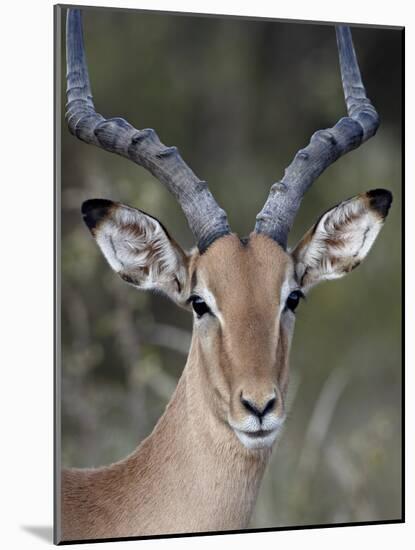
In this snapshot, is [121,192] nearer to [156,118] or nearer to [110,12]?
[156,118]

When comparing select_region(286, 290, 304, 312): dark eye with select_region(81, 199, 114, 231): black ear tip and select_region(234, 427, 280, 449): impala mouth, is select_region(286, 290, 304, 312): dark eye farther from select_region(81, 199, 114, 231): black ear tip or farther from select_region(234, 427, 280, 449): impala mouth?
select_region(81, 199, 114, 231): black ear tip

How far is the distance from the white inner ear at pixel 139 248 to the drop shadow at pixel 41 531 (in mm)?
1285

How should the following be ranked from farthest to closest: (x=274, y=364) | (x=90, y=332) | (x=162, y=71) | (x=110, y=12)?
(x=90, y=332) < (x=162, y=71) < (x=110, y=12) < (x=274, y=364)

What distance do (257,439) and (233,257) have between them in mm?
861

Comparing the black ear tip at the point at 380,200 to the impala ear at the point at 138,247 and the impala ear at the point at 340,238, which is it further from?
the impala ear at the point at 138,247

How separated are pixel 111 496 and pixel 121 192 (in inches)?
87.0

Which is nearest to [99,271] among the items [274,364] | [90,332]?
[90,332]

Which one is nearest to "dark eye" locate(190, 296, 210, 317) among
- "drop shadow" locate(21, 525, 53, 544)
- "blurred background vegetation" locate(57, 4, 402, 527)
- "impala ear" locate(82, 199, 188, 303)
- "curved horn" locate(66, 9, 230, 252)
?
"impala ear" locate(82, 199, 188, 303)

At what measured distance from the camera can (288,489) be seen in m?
8.15

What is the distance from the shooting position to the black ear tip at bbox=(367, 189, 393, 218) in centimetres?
698

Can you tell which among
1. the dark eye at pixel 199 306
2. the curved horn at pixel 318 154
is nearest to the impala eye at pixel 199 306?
the dark eye at pixel 199 306

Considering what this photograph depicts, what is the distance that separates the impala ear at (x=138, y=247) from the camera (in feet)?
21.5

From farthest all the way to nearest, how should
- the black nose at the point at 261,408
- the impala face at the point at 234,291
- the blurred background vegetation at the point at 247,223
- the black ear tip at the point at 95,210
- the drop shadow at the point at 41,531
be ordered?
1. the blurred background vegetation at the point at 247,223
2. the drop shadow at the point at 41,531
3. the black ear tip at the point at 95,210
4. the impala face at the point at 234,291
5. the black nose at the point at 261,408

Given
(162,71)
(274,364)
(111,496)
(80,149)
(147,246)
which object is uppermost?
(162,71)
